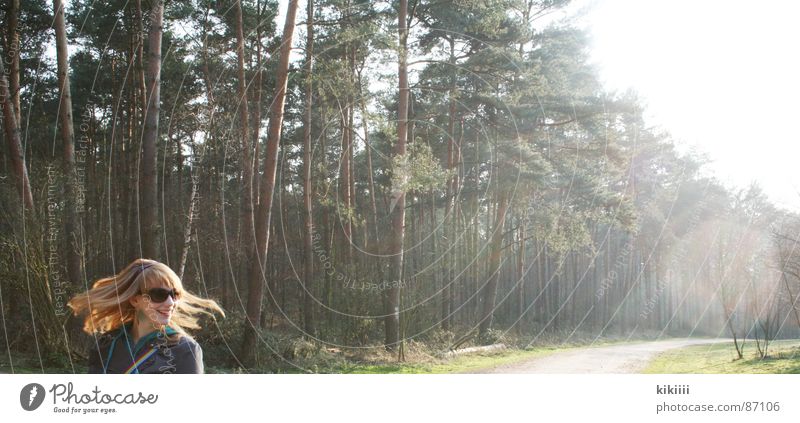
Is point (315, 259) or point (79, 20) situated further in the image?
point (315, 259)

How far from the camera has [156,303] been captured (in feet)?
10.8

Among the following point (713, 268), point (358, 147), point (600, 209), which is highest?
point (358, 147)

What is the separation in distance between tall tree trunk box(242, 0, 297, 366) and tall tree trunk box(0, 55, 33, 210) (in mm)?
2571

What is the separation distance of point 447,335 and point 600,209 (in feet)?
16.0

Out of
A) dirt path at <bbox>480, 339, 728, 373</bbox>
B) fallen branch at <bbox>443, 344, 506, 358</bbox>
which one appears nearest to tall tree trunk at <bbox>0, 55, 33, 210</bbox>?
dirt path at <bbox>480, 339, 728, 373</bbox>

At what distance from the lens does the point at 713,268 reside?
9.07 m

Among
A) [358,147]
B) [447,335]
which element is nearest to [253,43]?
[358,147]

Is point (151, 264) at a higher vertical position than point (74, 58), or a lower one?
lower

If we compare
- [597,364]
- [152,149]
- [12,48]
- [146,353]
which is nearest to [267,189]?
[152,149]

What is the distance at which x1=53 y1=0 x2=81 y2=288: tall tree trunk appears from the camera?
752cm

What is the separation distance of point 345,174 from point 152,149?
559 centimetres
